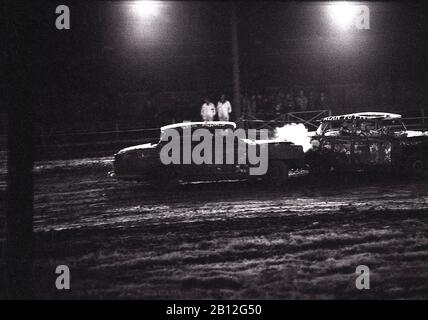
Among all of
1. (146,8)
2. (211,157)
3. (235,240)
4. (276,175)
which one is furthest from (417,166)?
(146,8)

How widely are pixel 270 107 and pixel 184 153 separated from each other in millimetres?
11490

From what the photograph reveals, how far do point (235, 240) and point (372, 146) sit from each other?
5.47 meters

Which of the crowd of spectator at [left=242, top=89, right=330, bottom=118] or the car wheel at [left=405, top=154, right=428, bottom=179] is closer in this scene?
the car wheel at [left=405, top=154, right=428, bottom=179]

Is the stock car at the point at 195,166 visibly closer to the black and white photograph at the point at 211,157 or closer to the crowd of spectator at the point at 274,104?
the black and white photograph at the point at 211,157

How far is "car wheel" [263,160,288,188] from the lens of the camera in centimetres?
1309

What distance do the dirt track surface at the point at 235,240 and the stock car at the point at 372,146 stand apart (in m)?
0.45

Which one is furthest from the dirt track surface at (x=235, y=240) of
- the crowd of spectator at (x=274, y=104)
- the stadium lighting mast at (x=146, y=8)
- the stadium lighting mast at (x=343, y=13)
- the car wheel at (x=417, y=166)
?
the stadium lighting mast at (x=343, y=13)

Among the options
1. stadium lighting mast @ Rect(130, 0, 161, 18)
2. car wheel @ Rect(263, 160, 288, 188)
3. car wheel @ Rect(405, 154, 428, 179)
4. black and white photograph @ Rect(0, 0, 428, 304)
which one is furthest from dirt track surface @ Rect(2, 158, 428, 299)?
stadium lighting mast @ Rect(130, 0, 161, 18)

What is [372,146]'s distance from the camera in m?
13.0

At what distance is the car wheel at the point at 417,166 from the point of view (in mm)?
13352

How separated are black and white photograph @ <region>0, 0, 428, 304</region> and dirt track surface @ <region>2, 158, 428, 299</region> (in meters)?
0.04

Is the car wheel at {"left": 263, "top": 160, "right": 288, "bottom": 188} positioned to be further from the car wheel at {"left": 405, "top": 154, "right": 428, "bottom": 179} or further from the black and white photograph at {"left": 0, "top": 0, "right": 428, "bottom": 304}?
the car wheel at {"left": 405, "top": 154, "right": 428, "bottom": 179}

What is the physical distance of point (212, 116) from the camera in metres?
22.5

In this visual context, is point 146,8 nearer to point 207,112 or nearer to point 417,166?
point 207,112
